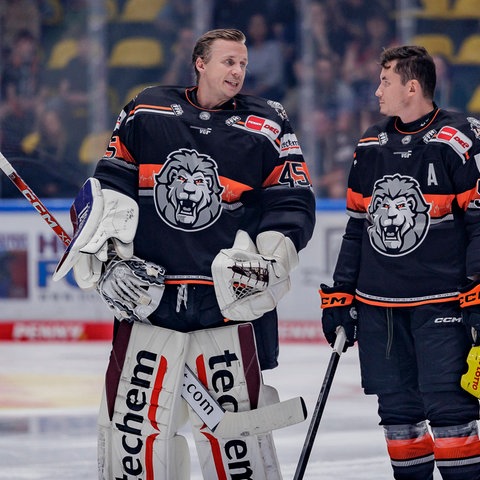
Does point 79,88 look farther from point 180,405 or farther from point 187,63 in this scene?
point 180,405

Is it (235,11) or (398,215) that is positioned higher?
(235,11)

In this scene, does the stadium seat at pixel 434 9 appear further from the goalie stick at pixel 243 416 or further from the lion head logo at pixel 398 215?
the goalie stick at pixel 243 416

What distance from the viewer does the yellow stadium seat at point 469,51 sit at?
29.8 feet

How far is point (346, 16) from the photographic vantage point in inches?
362

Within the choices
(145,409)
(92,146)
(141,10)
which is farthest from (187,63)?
(145,409)

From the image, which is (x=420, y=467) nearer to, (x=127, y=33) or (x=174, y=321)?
(x=174, y=321)

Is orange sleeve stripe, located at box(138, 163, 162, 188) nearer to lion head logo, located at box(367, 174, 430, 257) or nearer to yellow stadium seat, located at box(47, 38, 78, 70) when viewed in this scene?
lion head logo, located at box(367, 174, 430, 257)

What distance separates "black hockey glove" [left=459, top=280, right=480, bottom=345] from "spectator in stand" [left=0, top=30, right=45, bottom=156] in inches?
216

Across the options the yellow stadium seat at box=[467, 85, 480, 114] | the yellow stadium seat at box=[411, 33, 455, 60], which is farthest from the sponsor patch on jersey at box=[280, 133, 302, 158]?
the yellow stadium seat at box=[467, 85, 480, 114]

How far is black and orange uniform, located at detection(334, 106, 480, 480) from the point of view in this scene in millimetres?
3590

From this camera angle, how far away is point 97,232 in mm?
3404

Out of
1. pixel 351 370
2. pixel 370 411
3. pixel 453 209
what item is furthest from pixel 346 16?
pixel 453 209

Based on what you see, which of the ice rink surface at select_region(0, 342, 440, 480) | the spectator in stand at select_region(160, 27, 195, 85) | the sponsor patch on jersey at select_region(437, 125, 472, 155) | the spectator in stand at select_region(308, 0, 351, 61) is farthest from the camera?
the spectator in stand at select_region(160, 27, 195, 85)

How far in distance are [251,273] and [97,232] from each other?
1.38 feet
